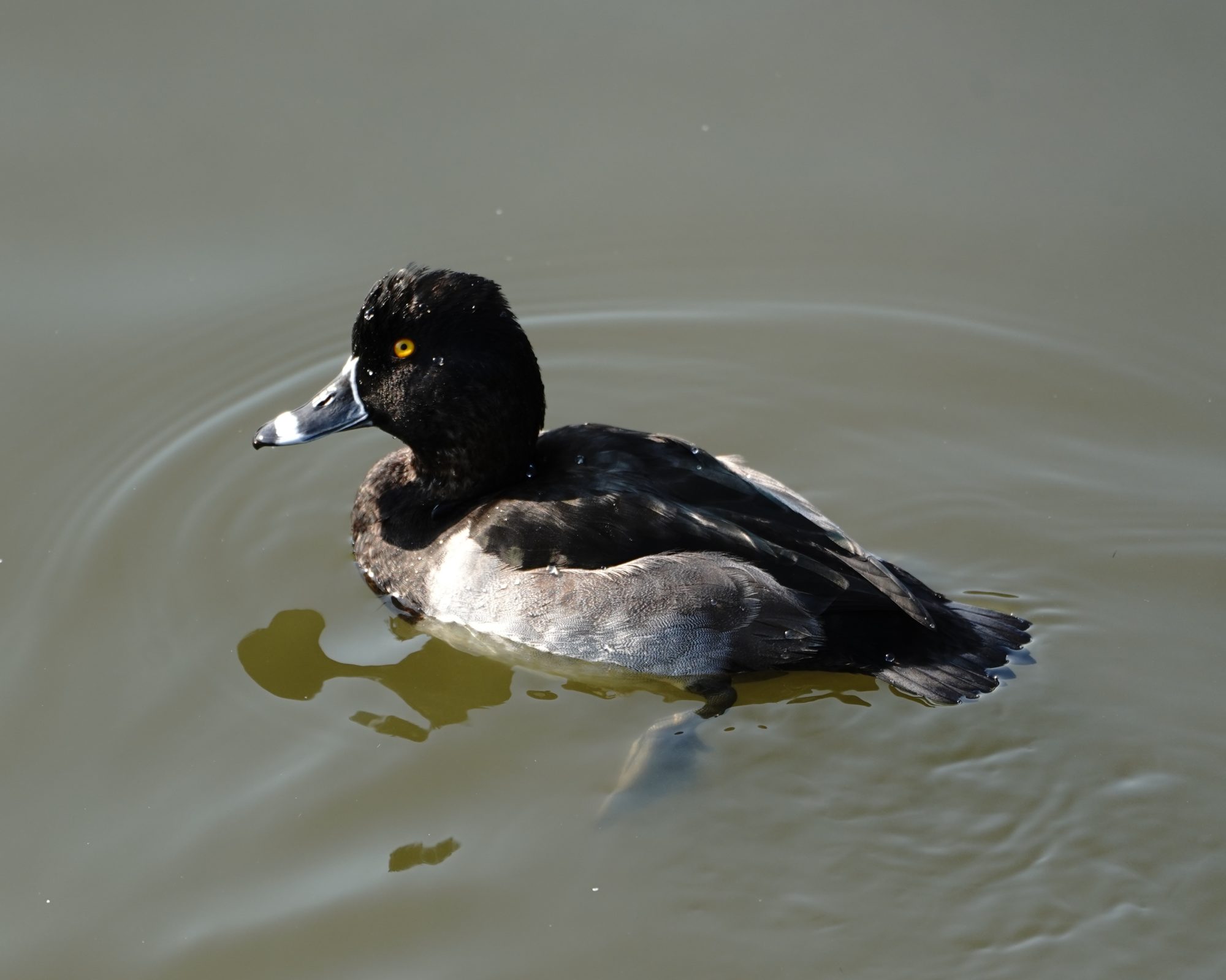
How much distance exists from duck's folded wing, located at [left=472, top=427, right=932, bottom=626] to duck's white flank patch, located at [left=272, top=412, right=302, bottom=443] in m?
0.92

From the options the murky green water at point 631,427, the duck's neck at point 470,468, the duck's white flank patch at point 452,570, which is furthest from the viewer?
the duck's neck at point 470,468

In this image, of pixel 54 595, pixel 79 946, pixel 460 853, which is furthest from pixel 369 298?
pixel 79 946

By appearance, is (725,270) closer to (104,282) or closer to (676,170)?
(676,170)

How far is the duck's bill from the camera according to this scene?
6.39 meters

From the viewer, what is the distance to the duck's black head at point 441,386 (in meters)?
6.08

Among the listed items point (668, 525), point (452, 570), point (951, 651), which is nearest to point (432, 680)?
point (452, 570)

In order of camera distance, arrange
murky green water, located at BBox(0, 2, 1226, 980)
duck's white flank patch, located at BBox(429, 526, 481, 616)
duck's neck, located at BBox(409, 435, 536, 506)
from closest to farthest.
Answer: murky green water, located at BBox(0, 2, 1226, 980) < duck's white flank patch, located at BBox(429, 526, 481, 616) < duck's neck, located at BBox(409, 435, 536, 506)

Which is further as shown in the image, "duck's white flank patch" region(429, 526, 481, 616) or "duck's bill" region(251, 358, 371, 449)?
"duck's bill" region(251, 358, 371, 449)

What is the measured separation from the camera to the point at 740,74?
9.13 metres

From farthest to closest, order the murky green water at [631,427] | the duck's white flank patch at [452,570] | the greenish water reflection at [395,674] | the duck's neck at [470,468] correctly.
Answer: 1. the duck's neck at [470,468]
2. the duck's white flank patch at [452,570]
3. the greenish water reflection at [395,674]
4. the murky green water at [631,427]

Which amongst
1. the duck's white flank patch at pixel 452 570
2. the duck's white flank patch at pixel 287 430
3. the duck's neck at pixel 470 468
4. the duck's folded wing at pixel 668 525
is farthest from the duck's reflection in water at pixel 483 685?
the duck's white flank patch at pixel 287 430

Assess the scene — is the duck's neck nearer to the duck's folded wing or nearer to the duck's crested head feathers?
the duck's crested head feathers

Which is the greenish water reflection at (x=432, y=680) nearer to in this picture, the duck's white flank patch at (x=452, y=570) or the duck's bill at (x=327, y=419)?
the duck's white flank patch at (x=452, y=570)

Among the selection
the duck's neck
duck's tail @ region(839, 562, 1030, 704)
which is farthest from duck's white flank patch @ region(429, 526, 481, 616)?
duck's tail @ region(839, 562, 1030, 704)
